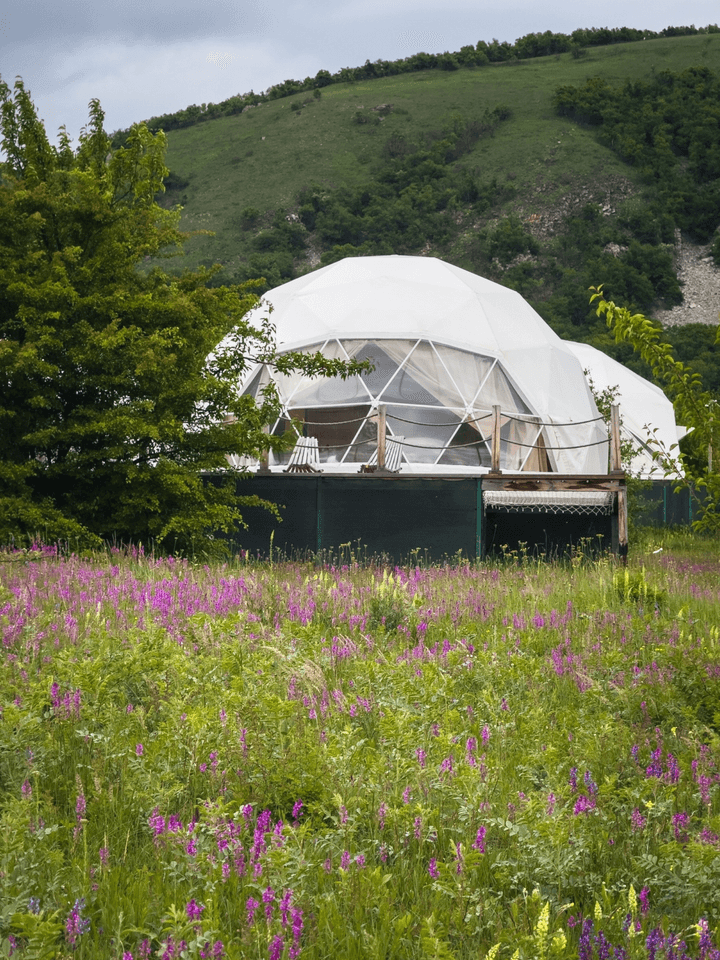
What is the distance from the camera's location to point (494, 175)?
341 ft

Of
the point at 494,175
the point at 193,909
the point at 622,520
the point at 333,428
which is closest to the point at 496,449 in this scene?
the point at 622,520

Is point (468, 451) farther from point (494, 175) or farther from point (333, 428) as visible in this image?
point (494, 175)

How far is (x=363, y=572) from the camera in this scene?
10703 millimetres

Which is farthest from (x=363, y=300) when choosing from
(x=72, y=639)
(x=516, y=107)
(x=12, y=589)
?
(x=516, y=107)

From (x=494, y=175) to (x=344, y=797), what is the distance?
108888mm

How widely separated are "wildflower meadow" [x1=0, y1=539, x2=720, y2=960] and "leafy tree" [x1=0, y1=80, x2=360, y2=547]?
6250mm

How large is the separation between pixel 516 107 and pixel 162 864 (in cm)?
13042

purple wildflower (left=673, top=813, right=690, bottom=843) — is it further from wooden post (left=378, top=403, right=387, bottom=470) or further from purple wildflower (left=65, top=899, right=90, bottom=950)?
wooden post (left=378, top=403, right=387, bottom=470)

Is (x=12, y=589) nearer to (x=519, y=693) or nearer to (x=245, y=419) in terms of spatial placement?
(x=519, y=693)


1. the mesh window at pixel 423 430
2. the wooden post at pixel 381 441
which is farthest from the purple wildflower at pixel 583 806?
the mesh window at pixel 423 430

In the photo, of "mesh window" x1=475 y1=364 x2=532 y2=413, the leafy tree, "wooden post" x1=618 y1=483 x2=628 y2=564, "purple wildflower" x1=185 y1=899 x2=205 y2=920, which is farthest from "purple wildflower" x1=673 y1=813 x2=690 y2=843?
"mesh window" x1=475 y1=364 x2=532 y2=413

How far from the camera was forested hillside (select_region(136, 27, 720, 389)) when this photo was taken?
284ft

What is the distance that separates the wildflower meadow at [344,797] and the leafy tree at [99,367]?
6250 mm

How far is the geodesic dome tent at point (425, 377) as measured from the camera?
19.5 metres
